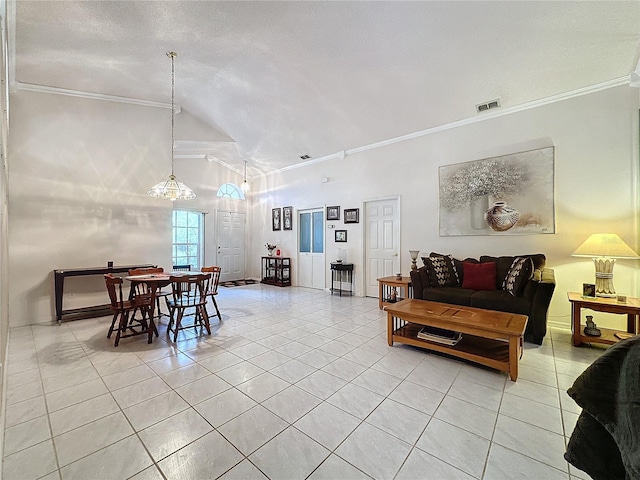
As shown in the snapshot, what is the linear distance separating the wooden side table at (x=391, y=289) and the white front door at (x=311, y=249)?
5.84 ft

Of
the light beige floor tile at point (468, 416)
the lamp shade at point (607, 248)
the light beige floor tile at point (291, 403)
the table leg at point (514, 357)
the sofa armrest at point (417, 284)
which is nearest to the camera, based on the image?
the light beige floor tile at point (468, 416)

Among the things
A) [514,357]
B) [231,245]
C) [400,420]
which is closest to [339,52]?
[514,357]

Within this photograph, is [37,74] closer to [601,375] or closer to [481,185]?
[601,375]

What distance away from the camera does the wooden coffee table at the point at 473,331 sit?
229 cm

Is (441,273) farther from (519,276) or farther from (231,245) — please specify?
(231,245)

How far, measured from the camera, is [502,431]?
1.67m

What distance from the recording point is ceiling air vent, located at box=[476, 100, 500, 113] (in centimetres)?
381

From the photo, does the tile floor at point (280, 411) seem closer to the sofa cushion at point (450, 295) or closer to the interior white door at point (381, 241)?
the sofa cushion at point (450, 295)

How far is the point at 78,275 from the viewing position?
4.05 meters

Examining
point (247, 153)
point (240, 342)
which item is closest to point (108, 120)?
point (247, 153)

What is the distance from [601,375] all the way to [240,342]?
2964 mm

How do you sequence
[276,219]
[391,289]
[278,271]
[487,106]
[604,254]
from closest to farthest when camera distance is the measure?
1. [604,254]
2. [487,106]
3. [391,289]
4. [278,271]
5. [276,219]

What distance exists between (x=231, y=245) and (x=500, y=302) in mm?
6365

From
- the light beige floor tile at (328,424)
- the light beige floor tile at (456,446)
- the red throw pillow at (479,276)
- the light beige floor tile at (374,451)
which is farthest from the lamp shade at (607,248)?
the light beige floor tile at (328,424)
